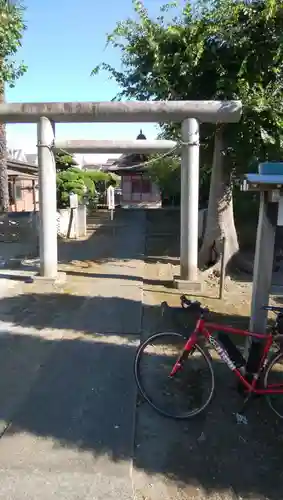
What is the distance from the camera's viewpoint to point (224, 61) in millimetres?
8461

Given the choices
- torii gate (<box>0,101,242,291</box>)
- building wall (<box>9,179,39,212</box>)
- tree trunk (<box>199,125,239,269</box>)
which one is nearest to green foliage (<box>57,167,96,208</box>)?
building wall (<box>9,179,39,212</box>)

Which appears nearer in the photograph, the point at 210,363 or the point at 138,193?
the point at 210,363

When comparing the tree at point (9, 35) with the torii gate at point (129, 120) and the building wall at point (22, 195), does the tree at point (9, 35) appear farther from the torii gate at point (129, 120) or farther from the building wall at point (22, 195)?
the building wall at point (22, 195)

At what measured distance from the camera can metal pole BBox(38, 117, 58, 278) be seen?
7.76 metres

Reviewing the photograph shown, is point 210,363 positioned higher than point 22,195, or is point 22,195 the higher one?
point 22,195

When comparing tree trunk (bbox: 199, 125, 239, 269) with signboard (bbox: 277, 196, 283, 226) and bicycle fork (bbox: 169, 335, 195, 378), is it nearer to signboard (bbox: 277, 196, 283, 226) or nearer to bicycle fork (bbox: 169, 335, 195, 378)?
signboard (bbox: 277, 196, 283, 226)

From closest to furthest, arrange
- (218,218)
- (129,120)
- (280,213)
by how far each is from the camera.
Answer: (280,213)
(129,120)
(218,218)

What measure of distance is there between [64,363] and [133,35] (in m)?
7.32

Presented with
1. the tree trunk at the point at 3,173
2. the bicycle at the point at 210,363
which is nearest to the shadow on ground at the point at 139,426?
the bicycle at the point at 210,363

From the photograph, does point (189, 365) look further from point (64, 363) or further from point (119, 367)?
point (64, 363)

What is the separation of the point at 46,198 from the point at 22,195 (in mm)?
21375

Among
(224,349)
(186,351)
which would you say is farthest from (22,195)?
(224,349)

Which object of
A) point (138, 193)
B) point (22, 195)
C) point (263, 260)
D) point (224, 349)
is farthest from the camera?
point (138, 193)

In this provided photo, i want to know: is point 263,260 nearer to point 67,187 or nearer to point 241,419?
point 241,419
